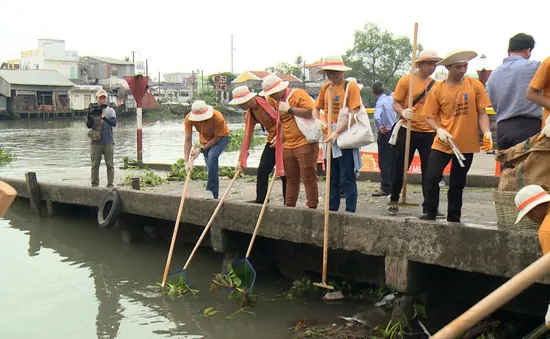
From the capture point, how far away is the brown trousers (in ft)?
21.4

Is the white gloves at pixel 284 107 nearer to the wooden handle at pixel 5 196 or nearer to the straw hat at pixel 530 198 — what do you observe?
the straw hat at pixel 530 198

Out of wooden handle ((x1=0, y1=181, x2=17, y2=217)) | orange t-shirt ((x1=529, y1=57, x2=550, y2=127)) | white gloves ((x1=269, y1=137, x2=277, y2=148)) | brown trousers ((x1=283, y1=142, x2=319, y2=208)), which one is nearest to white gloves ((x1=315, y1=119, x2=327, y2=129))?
brown trousers ((x1=283, y1=142, x2=319, y2=208))

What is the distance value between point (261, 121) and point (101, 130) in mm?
3911

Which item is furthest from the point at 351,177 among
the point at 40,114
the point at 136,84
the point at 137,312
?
the point at 40,114

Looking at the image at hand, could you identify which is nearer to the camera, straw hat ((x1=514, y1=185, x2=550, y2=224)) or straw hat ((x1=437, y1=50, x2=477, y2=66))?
straw hat ((x1=514, y1=185, x2=550, y2=224))

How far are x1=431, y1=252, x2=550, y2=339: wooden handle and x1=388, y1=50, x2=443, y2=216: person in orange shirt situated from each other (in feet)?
11.6

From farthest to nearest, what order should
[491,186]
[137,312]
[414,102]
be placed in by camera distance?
[491,186]
[414,102]
[137,312]

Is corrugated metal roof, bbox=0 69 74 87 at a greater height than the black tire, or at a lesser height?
greater

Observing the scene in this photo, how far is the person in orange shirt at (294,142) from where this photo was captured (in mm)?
6523

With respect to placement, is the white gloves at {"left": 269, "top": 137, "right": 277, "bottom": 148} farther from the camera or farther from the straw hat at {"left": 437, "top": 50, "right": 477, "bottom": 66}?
the camera

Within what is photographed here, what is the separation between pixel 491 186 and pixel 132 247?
575 cm

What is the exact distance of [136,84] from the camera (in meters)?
15.0

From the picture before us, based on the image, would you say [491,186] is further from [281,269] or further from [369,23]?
[369,23]

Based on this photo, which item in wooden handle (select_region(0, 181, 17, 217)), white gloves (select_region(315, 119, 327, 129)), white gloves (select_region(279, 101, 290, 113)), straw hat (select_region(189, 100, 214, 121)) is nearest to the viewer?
wooden handle (select_region(0, 181, 17, 217))
